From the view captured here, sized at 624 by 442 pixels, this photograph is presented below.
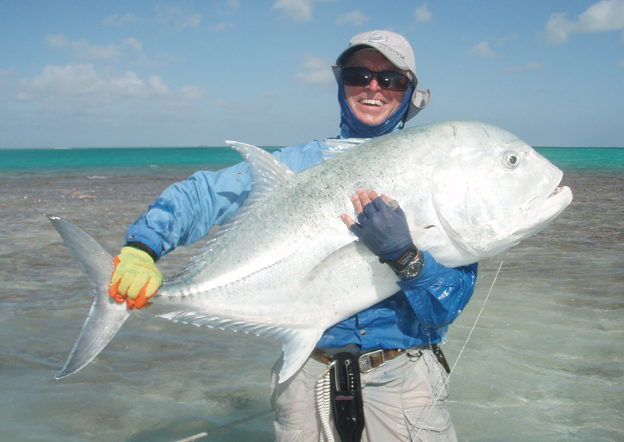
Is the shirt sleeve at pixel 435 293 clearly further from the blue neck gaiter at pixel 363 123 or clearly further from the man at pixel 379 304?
the blue neck gaiter at pixel 363 123

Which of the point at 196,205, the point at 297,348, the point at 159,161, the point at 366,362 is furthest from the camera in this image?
the point at 159,161

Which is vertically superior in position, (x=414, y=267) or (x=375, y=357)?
(x=414, y=267)

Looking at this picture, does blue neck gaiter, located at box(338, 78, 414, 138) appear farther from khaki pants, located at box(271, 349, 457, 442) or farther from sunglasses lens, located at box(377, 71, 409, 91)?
khaki pants, located at box(271, 349, 457, 442)


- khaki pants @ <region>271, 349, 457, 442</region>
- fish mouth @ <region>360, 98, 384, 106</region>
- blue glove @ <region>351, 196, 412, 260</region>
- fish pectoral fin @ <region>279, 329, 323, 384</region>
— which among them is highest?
fish mouth @ <region>360, 98, 384, 106</region>

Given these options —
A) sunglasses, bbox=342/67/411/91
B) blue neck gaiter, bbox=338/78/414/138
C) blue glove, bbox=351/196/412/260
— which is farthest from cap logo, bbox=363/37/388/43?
blue glove, bbox=351/196/412/260

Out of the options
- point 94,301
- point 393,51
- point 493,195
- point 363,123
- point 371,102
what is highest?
point 393,51

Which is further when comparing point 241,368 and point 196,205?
point 241,368

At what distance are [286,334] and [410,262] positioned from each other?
0.70m

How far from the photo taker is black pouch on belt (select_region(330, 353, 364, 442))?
222 cm

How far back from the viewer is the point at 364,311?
2.26 m

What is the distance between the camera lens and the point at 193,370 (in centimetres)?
388

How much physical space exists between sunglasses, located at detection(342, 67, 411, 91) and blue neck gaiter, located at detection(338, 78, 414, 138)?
0.13m

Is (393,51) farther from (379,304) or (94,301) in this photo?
(94,301)

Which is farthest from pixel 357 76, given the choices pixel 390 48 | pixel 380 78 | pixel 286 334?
pixel 286 334
